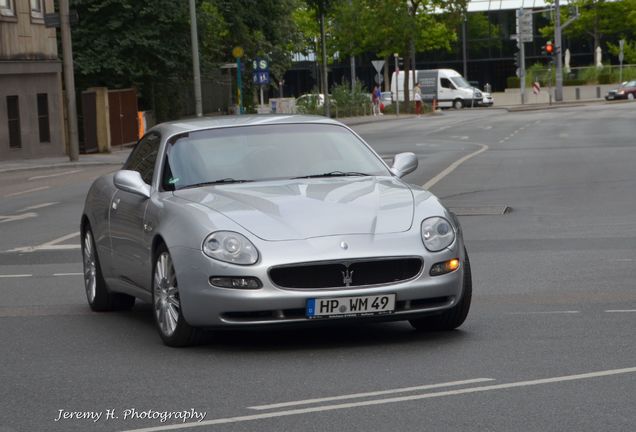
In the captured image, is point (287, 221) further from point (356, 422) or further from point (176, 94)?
point (176, 94)

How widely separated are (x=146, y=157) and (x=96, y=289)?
112 cm

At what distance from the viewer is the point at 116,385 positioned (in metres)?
7.48

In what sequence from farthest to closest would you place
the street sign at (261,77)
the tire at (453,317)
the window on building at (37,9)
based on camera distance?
the street sign at (261,77), the window on building at (37,9), the tire at (453,317)

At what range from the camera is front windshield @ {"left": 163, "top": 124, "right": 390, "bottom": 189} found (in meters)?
9.54

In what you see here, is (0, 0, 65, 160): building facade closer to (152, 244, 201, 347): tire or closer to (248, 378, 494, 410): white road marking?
(152, 244, 201, 347): tire

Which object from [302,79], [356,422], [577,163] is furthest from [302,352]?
[302,79]

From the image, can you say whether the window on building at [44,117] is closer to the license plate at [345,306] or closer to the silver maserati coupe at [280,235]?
the silver maserati coupe at [280,235]

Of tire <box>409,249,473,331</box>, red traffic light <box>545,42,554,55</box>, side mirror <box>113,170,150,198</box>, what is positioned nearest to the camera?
tire <box>409,249,473,331</box>

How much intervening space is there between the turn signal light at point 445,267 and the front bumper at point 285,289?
24 mm

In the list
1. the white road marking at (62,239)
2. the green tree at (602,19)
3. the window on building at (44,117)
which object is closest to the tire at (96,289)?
the white road marking at (62,239)

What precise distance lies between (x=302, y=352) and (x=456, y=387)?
151cm

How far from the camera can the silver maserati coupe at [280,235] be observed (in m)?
8.23

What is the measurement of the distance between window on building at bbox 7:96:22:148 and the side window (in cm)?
3322

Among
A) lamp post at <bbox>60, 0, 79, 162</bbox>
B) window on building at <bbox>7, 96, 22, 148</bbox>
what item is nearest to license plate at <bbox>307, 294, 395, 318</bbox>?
lamp post at <bbox>60, 0, 79, 162</bbox>
